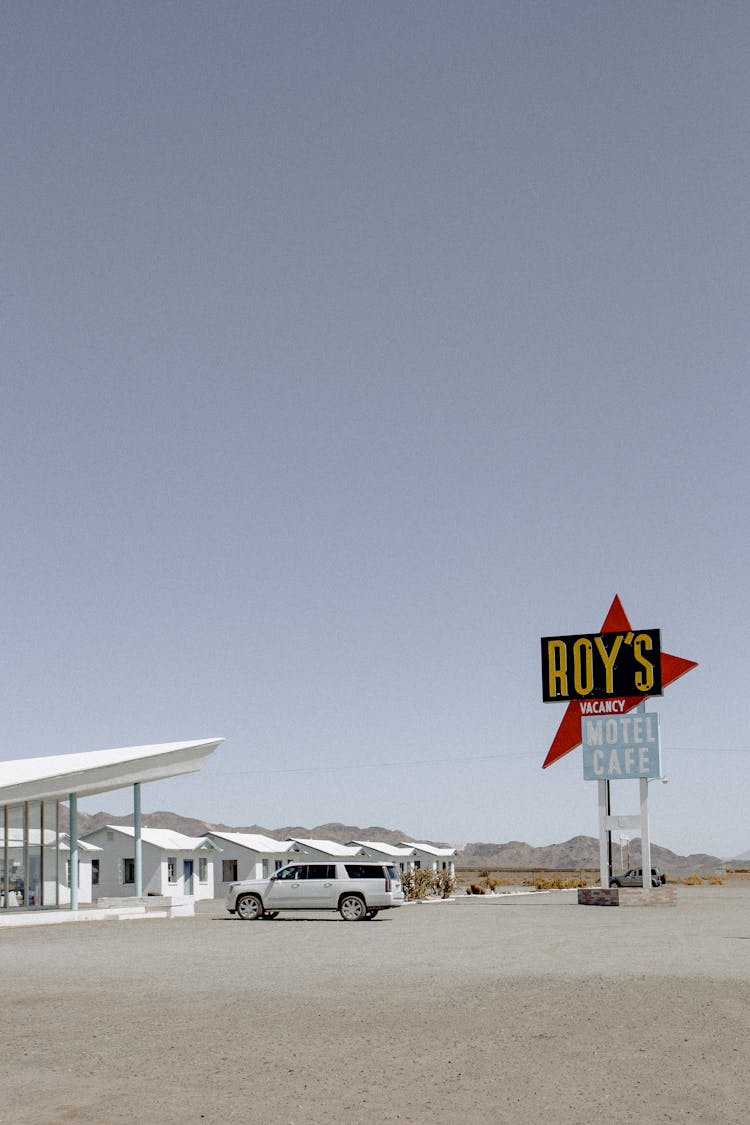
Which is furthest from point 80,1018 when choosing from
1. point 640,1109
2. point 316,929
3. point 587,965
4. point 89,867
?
point 89,867

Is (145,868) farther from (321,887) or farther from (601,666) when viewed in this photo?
(321,887)

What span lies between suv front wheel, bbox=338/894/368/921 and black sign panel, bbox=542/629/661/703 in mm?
16207

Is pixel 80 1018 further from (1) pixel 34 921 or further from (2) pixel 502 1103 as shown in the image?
(1) pixel 34 921

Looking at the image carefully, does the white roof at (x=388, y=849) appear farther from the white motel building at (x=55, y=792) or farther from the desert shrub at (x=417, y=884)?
the white motel building at (x=55, y=792)

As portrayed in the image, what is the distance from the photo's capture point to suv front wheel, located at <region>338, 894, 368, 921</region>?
34.5 metres

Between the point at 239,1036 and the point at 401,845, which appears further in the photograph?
the point at 401,845

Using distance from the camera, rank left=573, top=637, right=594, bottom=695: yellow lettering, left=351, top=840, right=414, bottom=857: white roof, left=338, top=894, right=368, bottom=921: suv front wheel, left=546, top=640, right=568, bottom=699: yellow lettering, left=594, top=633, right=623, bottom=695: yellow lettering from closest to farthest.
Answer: left=338, top=894, right=368, bottom=921: suv front wheel
left=594, top=633, right=623, bottom=695: yellow lettering
left=573, top=637, right=594, bottom=695: yellow lettering
left=546, top=640, right=568, bottom=699: yellow lettering
left=351, top=840, right=414, bottom=857: white roof

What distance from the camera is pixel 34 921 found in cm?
3434

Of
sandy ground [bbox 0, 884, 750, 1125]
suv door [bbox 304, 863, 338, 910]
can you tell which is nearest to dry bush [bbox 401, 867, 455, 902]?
suv door [bbox 304, 863, 338, 910]

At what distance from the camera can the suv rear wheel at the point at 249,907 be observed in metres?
35.8

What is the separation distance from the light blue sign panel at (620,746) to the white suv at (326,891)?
13172mm

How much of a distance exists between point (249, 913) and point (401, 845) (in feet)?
221

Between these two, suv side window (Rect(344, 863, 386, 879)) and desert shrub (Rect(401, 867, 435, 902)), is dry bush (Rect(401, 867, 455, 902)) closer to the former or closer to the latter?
desert shrub (Rect(401, 867, 435, 902))

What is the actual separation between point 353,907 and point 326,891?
0.91 metres
